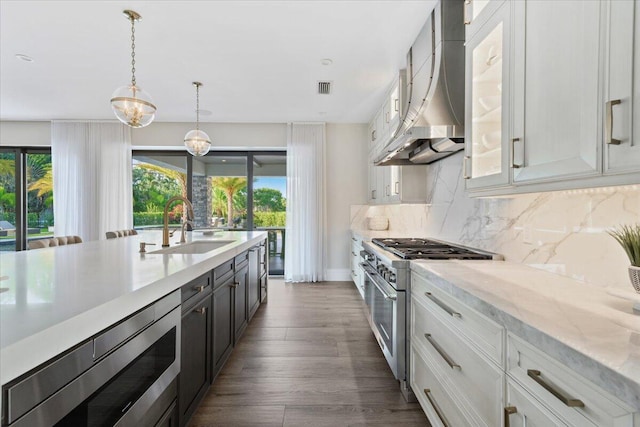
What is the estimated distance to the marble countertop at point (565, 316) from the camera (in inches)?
25.7

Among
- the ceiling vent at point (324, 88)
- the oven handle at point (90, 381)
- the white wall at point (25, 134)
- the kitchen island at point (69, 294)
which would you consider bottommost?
the oven handle at point (90, 381)

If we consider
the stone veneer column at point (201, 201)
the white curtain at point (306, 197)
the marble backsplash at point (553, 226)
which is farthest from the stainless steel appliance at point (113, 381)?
the stone veneer column at point (201, 201)

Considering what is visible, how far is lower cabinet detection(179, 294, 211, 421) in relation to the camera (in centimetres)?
154

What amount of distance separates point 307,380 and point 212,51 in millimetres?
3059

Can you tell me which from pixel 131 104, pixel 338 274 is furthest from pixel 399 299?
pixel 338 274

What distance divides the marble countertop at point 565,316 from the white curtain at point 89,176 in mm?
5574

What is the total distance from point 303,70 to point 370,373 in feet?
10.0

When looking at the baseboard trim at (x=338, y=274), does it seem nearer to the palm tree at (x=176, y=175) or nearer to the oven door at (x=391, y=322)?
the oven door at (x=391, y=322)

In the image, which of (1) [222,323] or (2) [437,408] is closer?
(2) [437,408]

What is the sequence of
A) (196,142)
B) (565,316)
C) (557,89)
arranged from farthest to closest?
(196,142) < (557,89) < (565,316)

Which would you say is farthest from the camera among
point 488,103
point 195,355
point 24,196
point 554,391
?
point 24,196

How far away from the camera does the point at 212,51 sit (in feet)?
10.1

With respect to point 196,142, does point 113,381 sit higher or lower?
lower

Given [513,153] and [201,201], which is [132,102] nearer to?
[513,153]
